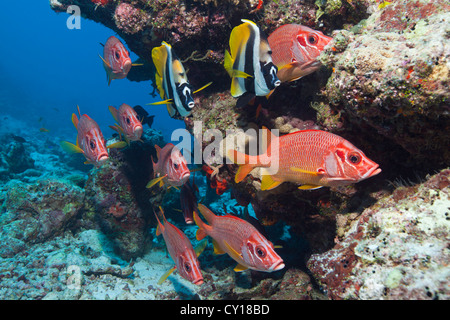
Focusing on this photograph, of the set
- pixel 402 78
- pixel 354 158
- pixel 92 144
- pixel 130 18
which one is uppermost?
pixel 130 18

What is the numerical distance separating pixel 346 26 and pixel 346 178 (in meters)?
2.72

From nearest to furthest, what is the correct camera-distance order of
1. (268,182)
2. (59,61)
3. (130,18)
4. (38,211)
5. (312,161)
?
(312,161), (268,182), (130,18), (38,211), (59,61)

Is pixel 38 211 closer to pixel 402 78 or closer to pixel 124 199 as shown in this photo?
pixel 124 199

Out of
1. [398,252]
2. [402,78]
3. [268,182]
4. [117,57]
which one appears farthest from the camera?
[117,57]

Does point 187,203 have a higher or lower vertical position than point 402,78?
lower

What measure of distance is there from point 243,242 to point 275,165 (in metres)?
0.96

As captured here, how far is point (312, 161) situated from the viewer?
2178mm

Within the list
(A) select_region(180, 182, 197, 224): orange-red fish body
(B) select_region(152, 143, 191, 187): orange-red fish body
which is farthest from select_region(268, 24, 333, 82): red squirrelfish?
(A) select_region(180, 182, 197, 224): orange-red fish body

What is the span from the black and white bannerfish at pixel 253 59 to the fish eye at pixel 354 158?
0.97 m

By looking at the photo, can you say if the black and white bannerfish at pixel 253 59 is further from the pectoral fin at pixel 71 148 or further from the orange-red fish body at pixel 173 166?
the pectoral fin at pixel 71 148

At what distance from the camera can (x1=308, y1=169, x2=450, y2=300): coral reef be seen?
5.64 ft

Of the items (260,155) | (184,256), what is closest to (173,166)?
(184,256)

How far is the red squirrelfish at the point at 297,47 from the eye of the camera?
266 centimetres

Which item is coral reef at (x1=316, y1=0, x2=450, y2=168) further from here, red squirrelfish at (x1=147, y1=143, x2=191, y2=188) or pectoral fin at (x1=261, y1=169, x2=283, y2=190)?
red squirrelfish at (x1=147, y1=143, x2=191, y2=188)
